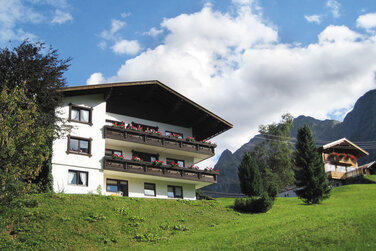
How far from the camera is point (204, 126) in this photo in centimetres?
4309

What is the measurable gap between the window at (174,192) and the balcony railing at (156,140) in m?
3.60

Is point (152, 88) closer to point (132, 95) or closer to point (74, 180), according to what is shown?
point (132, 95)

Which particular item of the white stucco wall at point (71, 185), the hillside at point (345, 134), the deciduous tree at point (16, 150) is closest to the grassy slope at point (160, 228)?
the deciduous tree at point (16, 150)

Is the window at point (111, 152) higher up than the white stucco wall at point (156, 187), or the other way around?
the window at point (111, 152)

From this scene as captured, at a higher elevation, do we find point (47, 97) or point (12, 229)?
point (47, 97)

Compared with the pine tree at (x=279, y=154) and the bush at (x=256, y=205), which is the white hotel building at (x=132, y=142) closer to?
the bush at (x=256, y=205)

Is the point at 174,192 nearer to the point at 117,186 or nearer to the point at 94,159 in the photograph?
the point at 117,186

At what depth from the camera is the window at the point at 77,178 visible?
33188 millimetres

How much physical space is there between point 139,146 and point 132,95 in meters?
5.08

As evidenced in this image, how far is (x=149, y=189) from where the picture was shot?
3753 centimetres

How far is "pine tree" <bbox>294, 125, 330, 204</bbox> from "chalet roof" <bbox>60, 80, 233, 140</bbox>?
23.9 ft

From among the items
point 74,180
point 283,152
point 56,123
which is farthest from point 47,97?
point 283,152

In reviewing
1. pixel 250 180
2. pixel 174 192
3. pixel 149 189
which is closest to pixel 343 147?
pixel 250 180

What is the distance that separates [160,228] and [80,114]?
14.0 metres
